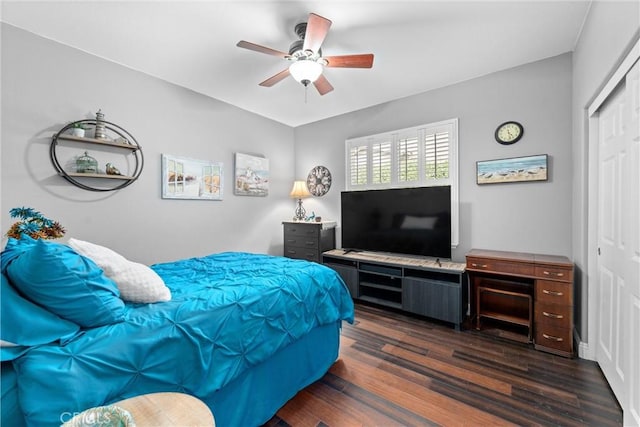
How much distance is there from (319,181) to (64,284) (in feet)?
12.2

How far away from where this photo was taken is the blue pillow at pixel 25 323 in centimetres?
92

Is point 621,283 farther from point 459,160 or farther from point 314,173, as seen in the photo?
point 314,173

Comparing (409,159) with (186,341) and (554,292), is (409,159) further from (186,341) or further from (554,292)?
(186,341)

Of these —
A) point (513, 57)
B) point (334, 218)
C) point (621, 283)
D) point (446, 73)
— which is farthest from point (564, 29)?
point (334, 218)

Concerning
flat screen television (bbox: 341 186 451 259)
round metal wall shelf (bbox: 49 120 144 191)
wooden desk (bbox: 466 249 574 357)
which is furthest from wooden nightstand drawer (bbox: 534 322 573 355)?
round metal wall shelf (bbox: 49 120 144 191)

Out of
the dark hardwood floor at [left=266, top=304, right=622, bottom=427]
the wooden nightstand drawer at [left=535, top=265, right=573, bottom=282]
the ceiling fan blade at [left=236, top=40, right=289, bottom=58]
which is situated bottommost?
the dark hardwood floor at [left=266, top=304, right=622, bottom=427]

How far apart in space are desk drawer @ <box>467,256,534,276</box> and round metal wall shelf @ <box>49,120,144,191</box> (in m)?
3.69

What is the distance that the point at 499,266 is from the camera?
2590mm

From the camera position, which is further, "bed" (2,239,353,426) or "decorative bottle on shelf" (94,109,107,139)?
"decorative bottle on shelf" (94,109,107,139)

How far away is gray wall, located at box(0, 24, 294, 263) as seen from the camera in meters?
2.20

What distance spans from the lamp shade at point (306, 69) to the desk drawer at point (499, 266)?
2.34 metres

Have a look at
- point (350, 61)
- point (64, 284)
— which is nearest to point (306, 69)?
point (350, 61)

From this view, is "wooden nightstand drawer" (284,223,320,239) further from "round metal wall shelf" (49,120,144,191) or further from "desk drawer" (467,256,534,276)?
"round metal wall shelf" (49,120,144,191)

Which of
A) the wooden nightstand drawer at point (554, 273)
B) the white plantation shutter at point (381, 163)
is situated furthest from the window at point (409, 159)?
the wooden nightstand drawer at point (554, 273)
